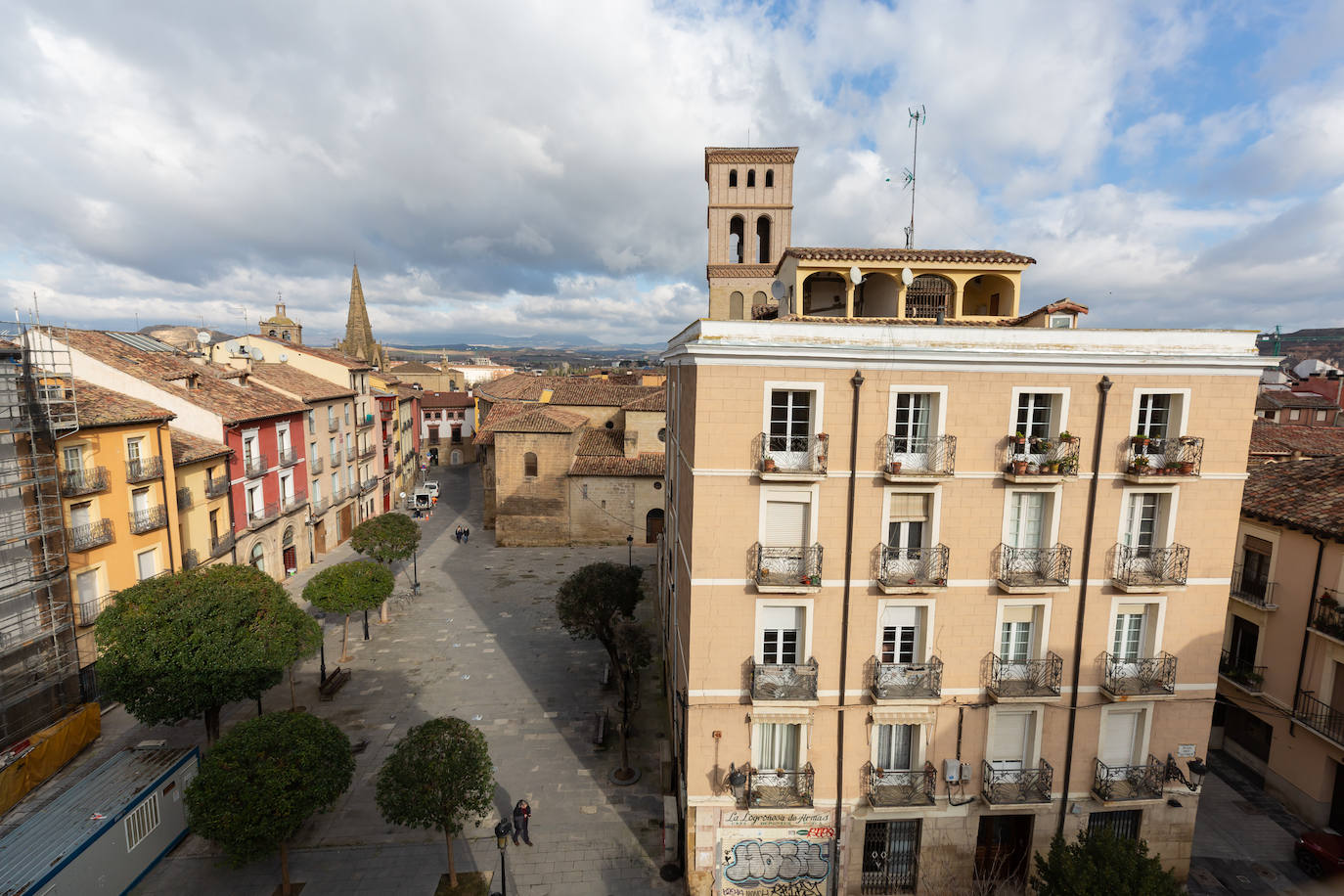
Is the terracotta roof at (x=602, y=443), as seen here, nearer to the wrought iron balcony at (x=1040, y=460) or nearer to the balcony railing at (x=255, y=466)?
the balcony railing at (x=255, y=466)

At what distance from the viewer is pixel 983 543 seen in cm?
1298

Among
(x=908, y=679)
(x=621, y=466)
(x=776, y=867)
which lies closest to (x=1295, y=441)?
(x=908, y=679)

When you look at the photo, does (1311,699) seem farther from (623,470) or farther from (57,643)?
(57,643)

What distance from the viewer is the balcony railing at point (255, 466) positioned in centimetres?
3039

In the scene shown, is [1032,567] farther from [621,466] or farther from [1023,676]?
[621,466]

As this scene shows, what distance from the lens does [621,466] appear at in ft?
138

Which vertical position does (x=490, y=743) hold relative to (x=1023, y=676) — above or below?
below

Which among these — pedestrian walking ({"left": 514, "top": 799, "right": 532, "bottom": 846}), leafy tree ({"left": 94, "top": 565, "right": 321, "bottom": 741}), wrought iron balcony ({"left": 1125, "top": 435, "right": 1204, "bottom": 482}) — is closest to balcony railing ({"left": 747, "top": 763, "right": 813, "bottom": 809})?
pedestrian walking ({"left": 514, "top": 799, "right": 532, "bottom": 846})

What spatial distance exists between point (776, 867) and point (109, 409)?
2676 centimetres

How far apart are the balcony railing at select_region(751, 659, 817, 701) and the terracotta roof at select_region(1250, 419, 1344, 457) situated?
25.0m

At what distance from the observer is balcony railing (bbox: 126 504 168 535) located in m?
22.5

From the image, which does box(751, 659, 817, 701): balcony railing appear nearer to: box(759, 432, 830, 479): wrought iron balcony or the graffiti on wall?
the graffiti on wall

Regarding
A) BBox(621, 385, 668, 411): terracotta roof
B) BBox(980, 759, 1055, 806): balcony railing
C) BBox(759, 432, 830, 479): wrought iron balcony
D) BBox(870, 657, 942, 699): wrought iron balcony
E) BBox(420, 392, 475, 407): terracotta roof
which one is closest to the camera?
BBox(759, 432, 830, 479): wrought iron balcony

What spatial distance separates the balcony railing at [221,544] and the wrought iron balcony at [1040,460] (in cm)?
3143
